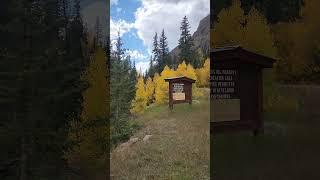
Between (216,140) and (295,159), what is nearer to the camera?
(216,140)

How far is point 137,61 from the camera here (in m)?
4.66

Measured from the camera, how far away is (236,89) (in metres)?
5.15

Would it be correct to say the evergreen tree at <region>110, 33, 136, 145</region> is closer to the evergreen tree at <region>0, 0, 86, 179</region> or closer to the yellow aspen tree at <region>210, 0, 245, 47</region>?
the evergreen tree at <region>0, 0, 86, 179</region>

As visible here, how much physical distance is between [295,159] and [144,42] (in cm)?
210

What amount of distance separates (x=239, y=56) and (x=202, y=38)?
1.54ft

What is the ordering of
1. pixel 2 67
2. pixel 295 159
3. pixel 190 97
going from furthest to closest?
1. pixel 295 159
2. pixel 190 97
3. pixel 2 67

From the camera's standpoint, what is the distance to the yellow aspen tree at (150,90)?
15.3ft

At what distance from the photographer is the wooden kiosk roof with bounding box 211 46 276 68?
495cm

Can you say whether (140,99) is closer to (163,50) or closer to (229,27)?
(163,50)

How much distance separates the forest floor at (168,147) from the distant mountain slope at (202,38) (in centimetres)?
42

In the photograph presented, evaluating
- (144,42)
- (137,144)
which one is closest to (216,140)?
(137,144)

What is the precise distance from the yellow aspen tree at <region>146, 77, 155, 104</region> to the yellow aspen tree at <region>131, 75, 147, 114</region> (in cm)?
4

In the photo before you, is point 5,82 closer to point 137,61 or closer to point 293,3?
point 137,61

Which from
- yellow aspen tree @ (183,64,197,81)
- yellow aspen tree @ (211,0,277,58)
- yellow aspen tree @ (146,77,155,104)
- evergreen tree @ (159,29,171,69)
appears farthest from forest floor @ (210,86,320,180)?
evergreen tree @ (159,29,171,69)
